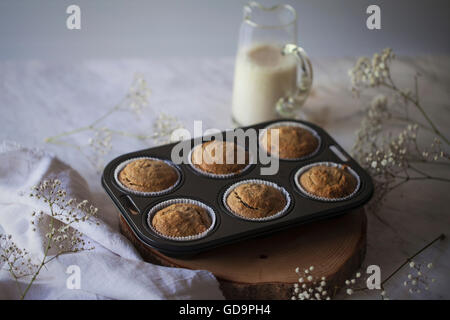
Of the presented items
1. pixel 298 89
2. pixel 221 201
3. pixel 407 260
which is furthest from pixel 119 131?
pixel 407 260

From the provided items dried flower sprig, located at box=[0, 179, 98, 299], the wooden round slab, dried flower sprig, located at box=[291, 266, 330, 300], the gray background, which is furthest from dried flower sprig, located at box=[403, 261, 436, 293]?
the gray background

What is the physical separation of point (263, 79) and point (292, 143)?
0.47m

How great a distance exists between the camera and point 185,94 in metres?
3.34

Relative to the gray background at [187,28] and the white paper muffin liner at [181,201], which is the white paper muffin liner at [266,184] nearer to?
the white paper muffin liner at [181,201]

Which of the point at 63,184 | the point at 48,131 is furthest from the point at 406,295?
the point at 48,131

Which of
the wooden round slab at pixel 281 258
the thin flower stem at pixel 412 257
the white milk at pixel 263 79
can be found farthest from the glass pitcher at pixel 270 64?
the thin flower stem at pixel 412 257

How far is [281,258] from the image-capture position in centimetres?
215

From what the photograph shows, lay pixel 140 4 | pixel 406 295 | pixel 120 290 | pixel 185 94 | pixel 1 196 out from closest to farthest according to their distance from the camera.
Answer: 1. pixel 120 290
2. pixel 406 295
3. pixel 1 196
4. pixel 185 94
5. pixel 140 4

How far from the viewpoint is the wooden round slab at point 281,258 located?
6.76 ft

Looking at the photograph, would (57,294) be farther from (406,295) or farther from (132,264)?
(406,295)

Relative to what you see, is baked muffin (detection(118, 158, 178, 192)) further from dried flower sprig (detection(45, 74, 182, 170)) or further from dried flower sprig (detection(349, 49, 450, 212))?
dried flower sprig (detection(349, 49, 450, 212))

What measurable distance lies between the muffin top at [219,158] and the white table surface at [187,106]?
1.39 feet

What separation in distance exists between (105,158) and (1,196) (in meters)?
0.58

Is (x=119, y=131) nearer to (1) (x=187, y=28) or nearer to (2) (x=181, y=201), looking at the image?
(2) (x=181, y=201)
